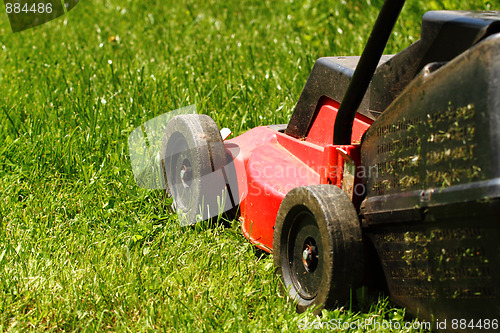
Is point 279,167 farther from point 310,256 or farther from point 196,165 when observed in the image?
point 310,256

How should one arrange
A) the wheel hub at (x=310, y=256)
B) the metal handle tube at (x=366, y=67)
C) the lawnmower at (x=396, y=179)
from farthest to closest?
the wheel hub at (x=310, y=256) → the metal handle tube at (x=366, y=67) → the lawnmower at (x=396, y=179)

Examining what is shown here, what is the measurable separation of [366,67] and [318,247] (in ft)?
1.72

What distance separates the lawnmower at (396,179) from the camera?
4.88 ft

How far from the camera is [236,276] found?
2.11 metres

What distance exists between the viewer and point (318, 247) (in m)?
1.87

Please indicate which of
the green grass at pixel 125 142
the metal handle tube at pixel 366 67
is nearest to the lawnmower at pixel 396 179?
the metal handle tube at pixel 366 67

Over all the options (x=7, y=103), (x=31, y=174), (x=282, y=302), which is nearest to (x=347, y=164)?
(x=282, y=302)

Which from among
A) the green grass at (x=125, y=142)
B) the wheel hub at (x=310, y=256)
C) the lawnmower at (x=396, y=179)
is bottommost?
the green grass at (x=125, y=142)

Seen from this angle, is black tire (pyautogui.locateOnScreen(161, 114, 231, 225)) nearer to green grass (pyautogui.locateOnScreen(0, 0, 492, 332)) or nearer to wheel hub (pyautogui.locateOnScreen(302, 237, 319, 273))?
green grass (pyautogui.locateOnScreen(0, 0, 492, 332))

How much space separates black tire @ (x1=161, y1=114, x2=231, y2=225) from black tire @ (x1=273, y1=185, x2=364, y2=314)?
438mm

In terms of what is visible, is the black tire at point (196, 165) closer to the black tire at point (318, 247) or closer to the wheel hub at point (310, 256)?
the black tire at point (318, 247)

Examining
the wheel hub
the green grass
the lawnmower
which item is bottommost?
the green grass

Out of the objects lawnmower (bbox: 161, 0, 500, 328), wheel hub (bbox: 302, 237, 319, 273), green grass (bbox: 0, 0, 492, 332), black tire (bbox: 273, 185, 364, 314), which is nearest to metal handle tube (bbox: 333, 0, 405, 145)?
lawnmower (bbox: 161, 0, 500, 328)

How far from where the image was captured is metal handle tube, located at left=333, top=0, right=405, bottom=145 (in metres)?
1.73
